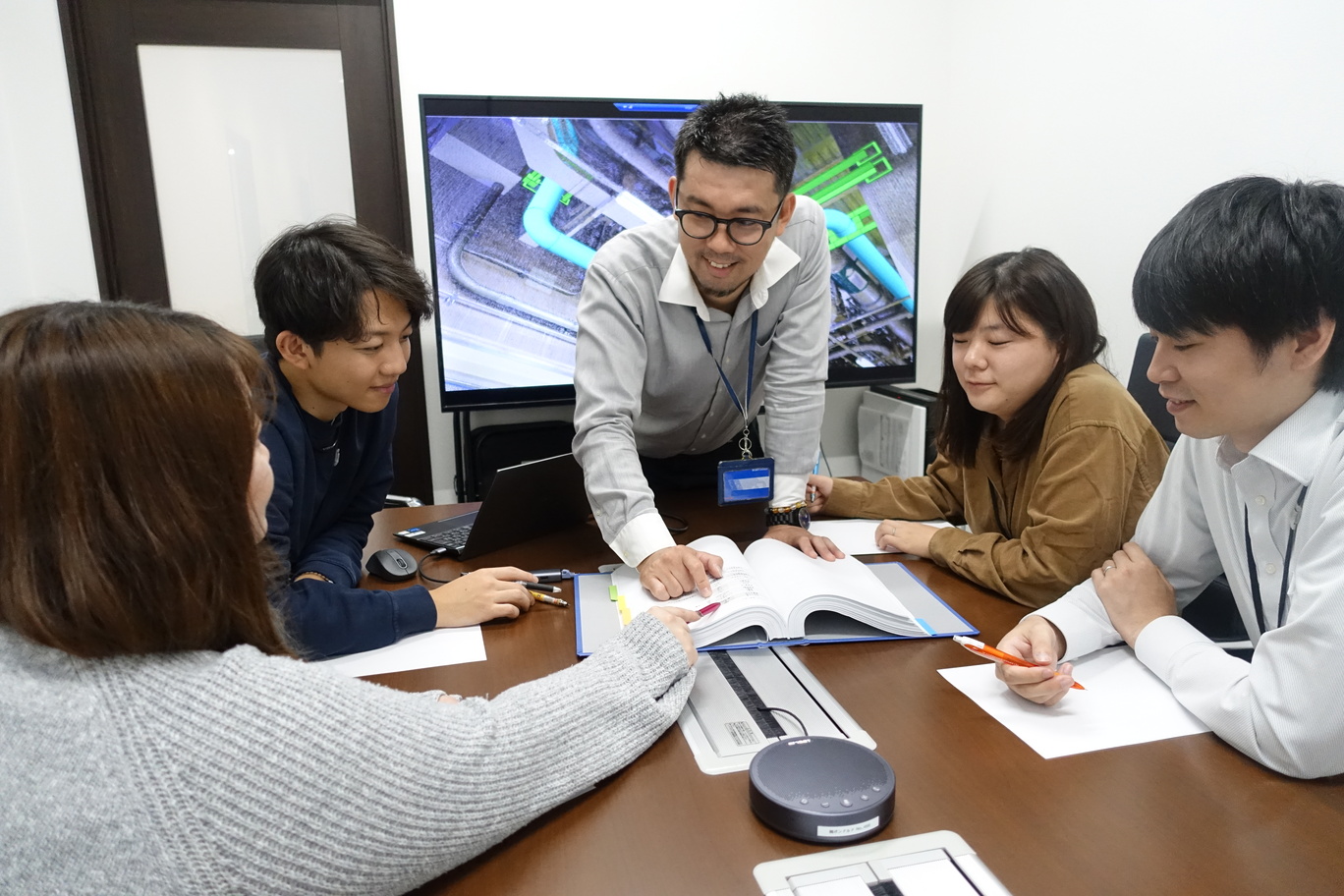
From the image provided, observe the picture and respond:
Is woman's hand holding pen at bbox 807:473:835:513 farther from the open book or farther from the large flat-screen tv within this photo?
the large flat-screen tv

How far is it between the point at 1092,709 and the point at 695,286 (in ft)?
3.30

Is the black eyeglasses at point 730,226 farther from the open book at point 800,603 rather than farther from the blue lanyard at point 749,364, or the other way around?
the open book at point 800,603

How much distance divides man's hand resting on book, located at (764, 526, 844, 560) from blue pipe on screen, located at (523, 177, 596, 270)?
5.39 feet

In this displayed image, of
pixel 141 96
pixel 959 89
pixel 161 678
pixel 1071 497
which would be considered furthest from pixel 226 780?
pixel 959 89

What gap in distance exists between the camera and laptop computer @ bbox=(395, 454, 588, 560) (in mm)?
1503

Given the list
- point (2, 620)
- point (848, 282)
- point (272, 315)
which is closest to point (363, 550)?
point (272, 315)

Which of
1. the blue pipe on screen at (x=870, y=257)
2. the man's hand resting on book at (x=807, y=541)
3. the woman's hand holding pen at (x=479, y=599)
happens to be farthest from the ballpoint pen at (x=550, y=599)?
the blue pipe on screen at (x=870, y=257)

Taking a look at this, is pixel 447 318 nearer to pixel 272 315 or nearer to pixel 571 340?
pixel 571 340

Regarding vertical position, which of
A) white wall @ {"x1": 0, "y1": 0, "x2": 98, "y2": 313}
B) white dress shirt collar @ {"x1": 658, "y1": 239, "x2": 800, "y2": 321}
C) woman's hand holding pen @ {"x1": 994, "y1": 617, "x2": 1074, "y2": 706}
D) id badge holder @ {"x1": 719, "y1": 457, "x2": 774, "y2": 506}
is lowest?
woman's hand holding pen @ {"x1": 994, "y1": 617, "x2": 1074, "y2": 706}

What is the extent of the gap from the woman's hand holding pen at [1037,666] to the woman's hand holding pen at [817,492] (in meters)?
0.63

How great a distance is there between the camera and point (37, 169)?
281 cm

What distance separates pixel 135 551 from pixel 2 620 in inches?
5.4

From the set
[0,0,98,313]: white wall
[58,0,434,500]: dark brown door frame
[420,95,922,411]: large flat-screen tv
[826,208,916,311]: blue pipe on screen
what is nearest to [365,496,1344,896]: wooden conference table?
[420,95,922,411]: large flat-screen tv

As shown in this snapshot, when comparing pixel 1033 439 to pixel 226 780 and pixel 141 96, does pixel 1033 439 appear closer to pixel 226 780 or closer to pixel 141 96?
pixel 226 780
